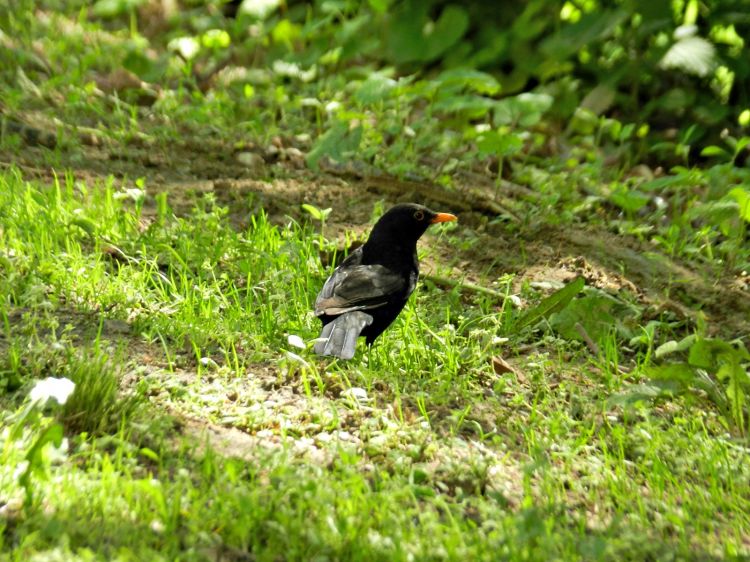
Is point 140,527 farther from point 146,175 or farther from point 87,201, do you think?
point 146,175

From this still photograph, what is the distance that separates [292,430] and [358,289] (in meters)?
0.81

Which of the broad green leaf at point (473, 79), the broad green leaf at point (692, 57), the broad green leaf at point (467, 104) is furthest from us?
the broad green leaf at point (692, 57)

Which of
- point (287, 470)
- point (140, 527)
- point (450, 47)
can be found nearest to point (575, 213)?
point (450, 47)

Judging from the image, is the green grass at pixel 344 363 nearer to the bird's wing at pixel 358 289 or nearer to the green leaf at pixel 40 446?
the green leaf at pixel 40 446

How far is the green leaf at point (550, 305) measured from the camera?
4.14m

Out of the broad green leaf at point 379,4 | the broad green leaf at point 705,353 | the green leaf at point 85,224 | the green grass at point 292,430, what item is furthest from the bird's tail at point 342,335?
the broad green leaf at point 379,4

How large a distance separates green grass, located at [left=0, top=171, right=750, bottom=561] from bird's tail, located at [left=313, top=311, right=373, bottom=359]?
0.10 meters

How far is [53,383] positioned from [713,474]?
2.05m

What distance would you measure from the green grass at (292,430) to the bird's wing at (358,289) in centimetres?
18

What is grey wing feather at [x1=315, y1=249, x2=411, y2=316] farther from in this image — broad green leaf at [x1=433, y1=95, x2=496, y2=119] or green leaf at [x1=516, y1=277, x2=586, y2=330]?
broad green leaf at [x1=433, y1=95, x2=496, y2=119]

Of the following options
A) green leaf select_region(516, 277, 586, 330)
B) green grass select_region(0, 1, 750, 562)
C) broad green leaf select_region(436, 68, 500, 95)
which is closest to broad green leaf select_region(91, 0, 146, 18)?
green grass select_region(0, 1, 750, 562)

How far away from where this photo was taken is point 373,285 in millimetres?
3812

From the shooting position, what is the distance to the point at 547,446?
3293mm

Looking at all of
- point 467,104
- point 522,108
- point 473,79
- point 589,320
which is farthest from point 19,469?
point 522,108
